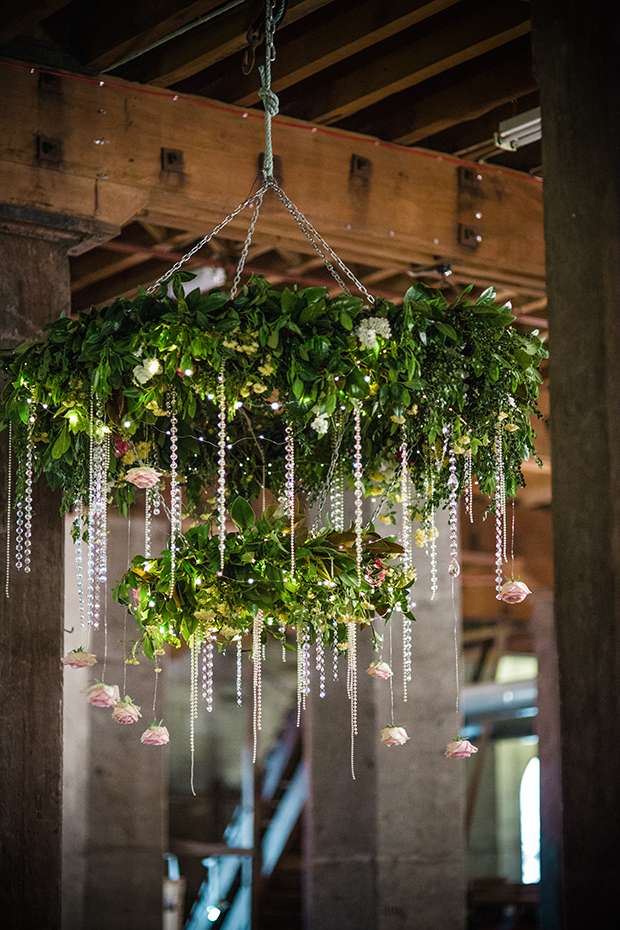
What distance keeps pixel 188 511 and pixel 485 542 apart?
27.2 ft

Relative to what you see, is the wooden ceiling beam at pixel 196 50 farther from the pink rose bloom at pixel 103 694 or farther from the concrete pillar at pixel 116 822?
the concrete pillar at pixel 116 822

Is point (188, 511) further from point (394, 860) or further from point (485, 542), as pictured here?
point (485, 542)

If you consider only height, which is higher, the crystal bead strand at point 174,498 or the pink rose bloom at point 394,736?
the crystal bead strand at point 174,498

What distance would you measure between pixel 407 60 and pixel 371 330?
1.68 meters

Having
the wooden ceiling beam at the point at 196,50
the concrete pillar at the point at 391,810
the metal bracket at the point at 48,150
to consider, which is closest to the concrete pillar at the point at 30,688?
the metal bracket at the point at 48,150

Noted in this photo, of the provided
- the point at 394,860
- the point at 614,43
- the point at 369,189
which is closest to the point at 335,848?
the point at 394,860

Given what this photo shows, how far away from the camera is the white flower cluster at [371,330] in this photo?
3.23 m

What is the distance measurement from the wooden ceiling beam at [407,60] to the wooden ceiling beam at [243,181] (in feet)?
0.48

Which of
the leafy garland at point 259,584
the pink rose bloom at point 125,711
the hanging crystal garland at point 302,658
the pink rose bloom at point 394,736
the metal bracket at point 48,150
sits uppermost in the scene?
the metal bracket at point 48,150

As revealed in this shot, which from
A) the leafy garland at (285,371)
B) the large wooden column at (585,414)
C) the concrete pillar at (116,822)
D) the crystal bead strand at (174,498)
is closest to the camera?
the large wooden column at (585,414)

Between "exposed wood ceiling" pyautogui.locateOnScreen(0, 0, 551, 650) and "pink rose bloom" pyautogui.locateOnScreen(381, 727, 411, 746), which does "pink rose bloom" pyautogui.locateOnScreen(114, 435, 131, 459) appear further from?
"exposed wood ceiling" pyautogui.locateOnScreen(0, 0, 551, 650)

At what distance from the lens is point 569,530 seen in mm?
2268

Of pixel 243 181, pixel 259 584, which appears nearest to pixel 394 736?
pixel 259 584

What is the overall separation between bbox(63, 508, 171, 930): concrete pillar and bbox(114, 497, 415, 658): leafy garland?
3.65 m
